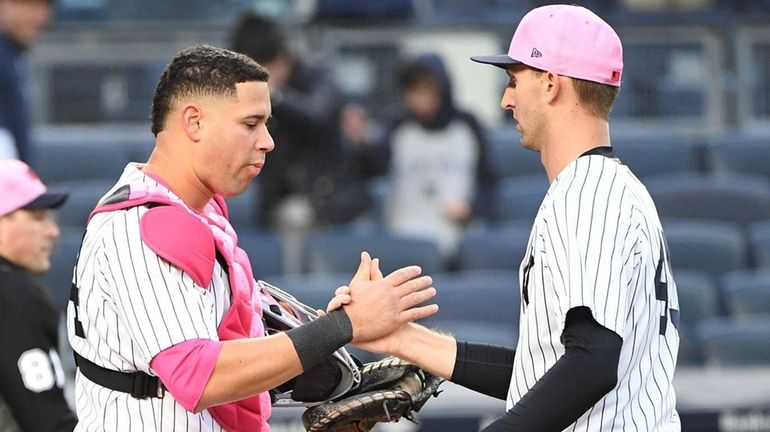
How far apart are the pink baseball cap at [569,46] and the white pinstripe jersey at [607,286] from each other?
0.65 feet

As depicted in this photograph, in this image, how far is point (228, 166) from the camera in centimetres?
301

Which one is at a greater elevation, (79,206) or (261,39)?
(261,39)

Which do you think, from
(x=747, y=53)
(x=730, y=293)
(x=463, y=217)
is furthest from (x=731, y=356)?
(x=747, y=53)

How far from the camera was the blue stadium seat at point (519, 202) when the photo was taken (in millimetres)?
7906

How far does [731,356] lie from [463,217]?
5.55 ft

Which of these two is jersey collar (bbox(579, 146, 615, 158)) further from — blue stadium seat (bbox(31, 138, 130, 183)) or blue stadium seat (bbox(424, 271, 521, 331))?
blue stadium seat (bbox(31, 138, 130, 183))

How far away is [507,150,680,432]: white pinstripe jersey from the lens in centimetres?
288

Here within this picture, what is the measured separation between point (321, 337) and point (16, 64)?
4.26 m

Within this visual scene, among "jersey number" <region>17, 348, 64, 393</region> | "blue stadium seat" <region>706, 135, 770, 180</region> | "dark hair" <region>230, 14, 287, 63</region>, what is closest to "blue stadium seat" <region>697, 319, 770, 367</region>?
"blue stadium seat" <region>706, 135, 770, 180</region>

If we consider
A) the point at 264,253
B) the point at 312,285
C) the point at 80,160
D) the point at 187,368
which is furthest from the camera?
the point at 80,160

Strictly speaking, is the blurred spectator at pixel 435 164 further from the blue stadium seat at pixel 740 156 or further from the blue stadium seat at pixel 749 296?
the blue stadium seat at pixel 740 156

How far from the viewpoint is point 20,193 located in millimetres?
4520

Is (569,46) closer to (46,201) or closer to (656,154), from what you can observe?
(46,201)

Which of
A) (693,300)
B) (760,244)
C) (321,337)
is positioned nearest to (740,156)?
(760,244)
